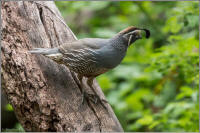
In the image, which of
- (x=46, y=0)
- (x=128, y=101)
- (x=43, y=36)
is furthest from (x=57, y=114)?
(x=128, y=101)

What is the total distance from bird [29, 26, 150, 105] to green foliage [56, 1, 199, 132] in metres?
0.74

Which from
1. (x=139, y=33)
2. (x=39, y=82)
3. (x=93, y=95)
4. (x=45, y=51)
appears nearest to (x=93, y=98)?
(x=93, y=95)

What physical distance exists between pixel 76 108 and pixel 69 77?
49 cm

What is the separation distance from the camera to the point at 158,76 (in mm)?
5938

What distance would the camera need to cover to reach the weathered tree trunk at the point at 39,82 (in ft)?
10.2

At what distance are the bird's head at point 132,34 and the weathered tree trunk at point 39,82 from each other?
766 mm

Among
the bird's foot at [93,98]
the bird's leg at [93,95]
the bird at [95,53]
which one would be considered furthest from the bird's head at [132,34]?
the bird's foot at [93,98]

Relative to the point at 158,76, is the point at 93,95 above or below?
above

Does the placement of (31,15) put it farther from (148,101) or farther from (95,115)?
(148,101)

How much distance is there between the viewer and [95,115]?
3266mm

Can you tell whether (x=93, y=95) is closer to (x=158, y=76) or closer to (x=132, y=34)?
(x=132, y=34)

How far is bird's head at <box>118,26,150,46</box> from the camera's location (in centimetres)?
330

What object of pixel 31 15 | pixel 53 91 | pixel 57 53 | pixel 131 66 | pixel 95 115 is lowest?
pixel 131 66

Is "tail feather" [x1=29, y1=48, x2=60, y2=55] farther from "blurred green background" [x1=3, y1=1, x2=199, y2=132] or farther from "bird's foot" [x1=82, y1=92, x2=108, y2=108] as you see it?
"blurred green background" [x1=3, y1=1, x2=199, y2=132]
